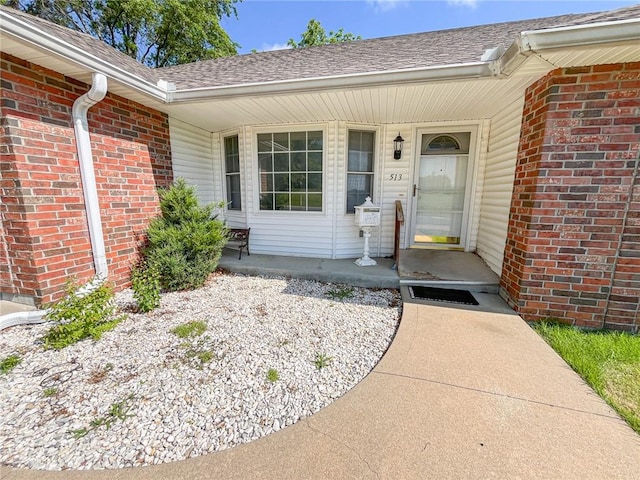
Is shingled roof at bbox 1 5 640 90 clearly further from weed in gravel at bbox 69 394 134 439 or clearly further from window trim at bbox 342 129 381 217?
weed in gravel at bbox 69 394 134 439

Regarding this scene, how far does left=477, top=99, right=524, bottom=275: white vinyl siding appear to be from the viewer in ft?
10.5

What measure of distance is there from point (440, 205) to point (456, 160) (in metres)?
0.79

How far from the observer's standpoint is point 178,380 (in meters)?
1.84

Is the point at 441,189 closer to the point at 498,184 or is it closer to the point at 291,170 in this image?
the point at 498,184

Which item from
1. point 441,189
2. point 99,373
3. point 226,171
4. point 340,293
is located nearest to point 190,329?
point 99,373

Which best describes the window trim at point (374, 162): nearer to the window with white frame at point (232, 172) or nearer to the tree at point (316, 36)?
the window with white frame at point (232, 172)

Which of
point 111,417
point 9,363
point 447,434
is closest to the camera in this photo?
point 447,434

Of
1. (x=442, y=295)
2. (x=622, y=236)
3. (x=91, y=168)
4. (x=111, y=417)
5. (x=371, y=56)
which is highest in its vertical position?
(x=371, y=56)

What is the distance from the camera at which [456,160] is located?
4.39m

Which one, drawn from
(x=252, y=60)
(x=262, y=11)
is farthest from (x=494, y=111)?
(x=262, y=11)

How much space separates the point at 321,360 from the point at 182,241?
8.28 ft

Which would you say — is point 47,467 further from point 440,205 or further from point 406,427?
point 440,205

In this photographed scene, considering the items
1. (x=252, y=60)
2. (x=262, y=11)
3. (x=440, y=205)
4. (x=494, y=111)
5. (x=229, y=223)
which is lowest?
(x=229, y=223)

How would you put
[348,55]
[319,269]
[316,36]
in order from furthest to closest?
[316,36]
[319,269]
[348,55]
